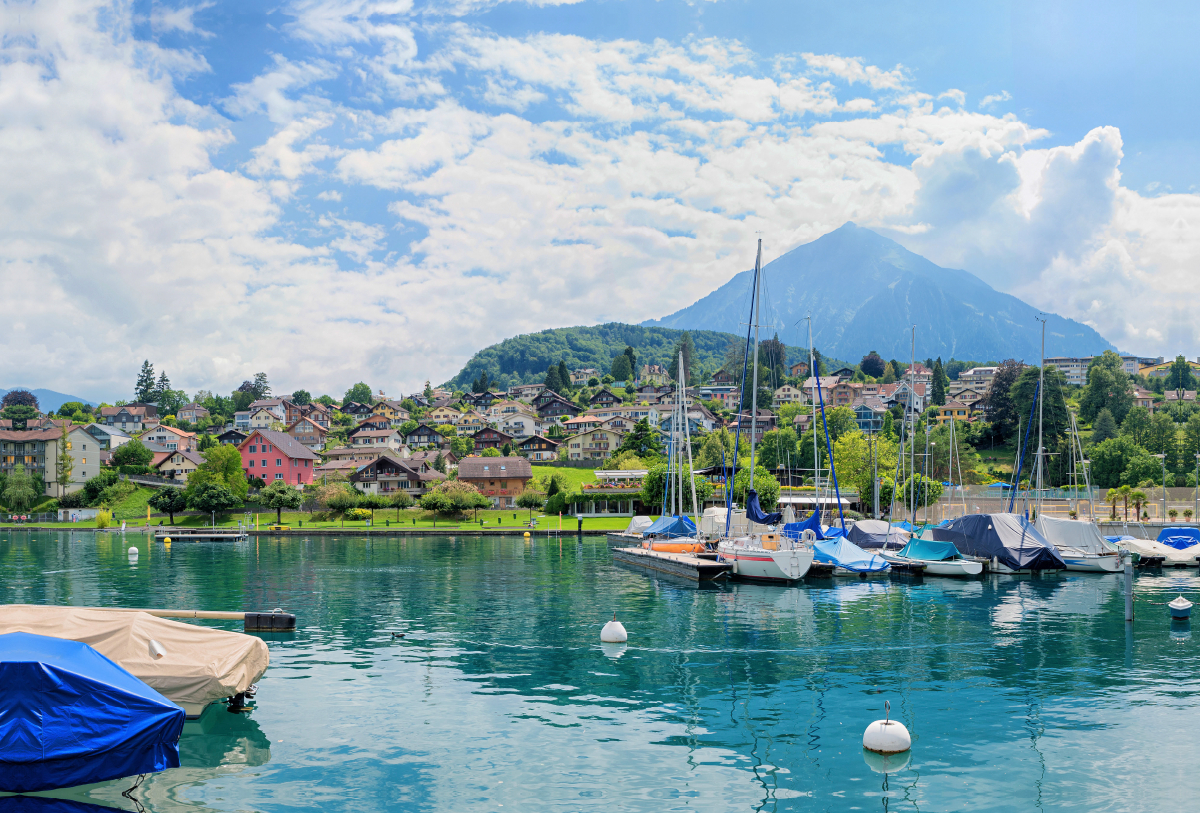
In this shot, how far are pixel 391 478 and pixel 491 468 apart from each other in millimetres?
14034

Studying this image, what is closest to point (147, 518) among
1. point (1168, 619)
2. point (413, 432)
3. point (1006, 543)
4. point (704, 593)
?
point (413, 432)

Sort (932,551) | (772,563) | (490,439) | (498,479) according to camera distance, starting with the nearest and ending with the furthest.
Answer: (772,563), (932,551), (498,479), (490,439)

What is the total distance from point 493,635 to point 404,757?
47.9 ft

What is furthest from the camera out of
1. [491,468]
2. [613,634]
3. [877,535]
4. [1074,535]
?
→ [491,468]

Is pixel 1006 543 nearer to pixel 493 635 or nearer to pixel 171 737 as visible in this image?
pixel 493 635

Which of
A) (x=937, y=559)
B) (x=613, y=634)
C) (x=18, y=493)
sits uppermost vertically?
(x=613, y=634)

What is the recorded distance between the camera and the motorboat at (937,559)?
50812mm

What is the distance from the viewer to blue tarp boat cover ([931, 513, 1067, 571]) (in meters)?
51.2

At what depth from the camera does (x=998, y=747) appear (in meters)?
17.5

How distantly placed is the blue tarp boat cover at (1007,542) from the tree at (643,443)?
7341 cm

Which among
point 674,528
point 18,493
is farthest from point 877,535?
point 18,493

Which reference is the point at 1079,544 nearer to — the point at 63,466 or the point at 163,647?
the point at 163,647

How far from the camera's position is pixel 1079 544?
5488 centimetres

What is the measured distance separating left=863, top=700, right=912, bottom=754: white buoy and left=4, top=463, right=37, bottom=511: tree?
132m
